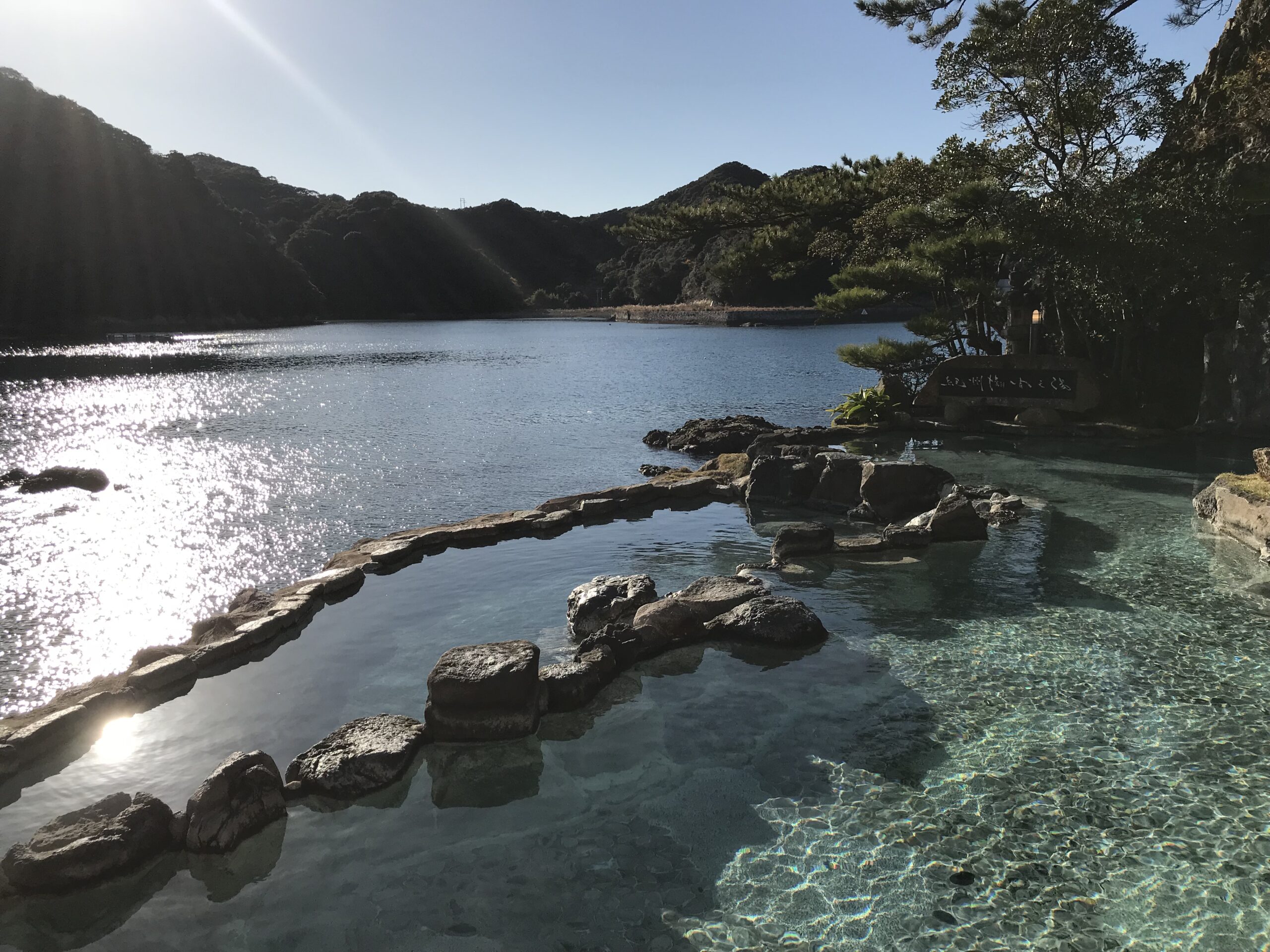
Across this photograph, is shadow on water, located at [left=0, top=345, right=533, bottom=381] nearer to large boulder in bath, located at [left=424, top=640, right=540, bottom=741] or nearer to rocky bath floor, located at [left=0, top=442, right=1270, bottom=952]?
rocky bath floor, located at [left=0, top=442, right=1270, bottom=952]

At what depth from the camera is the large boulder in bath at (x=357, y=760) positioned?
6.20 metres

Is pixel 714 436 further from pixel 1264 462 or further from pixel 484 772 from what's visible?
pixel 484 772

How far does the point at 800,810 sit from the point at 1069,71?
21006mm

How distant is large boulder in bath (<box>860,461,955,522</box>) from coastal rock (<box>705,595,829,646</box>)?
5.45 m

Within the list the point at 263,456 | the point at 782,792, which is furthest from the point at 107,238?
the point at 782,792

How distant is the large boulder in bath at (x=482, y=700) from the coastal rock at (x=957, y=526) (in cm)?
756

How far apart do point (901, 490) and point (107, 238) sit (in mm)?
123878

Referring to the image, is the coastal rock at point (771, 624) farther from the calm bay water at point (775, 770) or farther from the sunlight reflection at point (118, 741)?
the sunlight reflection at point (118, 741)

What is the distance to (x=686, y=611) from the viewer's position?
9.21 meters

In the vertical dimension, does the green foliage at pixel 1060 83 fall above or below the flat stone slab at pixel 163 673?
above

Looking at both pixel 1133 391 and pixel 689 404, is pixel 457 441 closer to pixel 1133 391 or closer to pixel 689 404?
pixel 689 404

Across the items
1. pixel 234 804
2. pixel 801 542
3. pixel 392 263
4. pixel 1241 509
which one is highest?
pixel 392 263

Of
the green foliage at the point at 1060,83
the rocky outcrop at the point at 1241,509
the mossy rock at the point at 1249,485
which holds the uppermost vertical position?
the green foliage at the point at 1060,83

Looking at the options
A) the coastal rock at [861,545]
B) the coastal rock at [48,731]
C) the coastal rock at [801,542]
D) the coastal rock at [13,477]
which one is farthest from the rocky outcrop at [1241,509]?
the coastal rock at [13,477]
